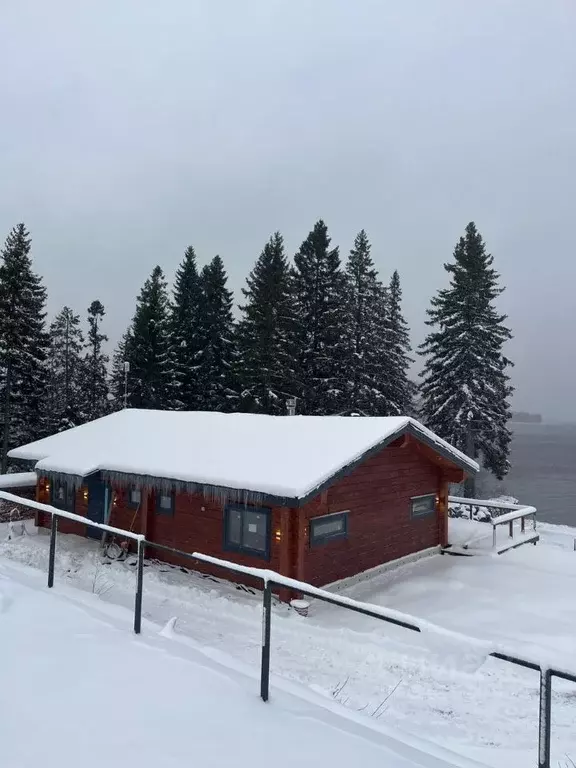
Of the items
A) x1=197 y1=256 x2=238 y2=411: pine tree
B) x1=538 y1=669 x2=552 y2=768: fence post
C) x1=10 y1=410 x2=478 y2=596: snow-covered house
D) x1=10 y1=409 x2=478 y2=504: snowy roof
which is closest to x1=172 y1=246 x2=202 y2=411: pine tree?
x1=197 y1=256 x2=238 y2=411: pine tree

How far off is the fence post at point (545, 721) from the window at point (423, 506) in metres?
12.6

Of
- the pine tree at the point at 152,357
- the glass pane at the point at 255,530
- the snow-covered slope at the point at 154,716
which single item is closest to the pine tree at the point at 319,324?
the pine tree at the point at 152,357

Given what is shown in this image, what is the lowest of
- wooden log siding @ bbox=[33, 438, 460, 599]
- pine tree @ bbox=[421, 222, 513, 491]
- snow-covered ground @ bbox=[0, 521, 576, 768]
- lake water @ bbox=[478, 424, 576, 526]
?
lake water @ bbox=[478, 424, 576, 526]

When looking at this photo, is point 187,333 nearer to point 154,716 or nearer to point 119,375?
point 119,375

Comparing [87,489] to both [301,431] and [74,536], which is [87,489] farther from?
[301,431]

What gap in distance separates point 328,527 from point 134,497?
5983 millimetres

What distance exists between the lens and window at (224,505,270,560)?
1246cm

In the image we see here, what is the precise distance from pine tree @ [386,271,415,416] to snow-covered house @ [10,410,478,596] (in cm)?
1877

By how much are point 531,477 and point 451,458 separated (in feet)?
232

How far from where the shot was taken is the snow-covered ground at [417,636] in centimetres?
615

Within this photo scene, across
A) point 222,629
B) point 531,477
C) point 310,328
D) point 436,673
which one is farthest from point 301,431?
point 531,477

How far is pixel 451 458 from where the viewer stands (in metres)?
15.9

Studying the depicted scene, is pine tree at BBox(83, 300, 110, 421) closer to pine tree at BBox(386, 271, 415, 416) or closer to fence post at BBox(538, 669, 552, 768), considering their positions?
pine tree at BBox(386, 271, 415, 416)

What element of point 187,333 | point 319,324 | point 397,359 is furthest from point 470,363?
point 187,333
